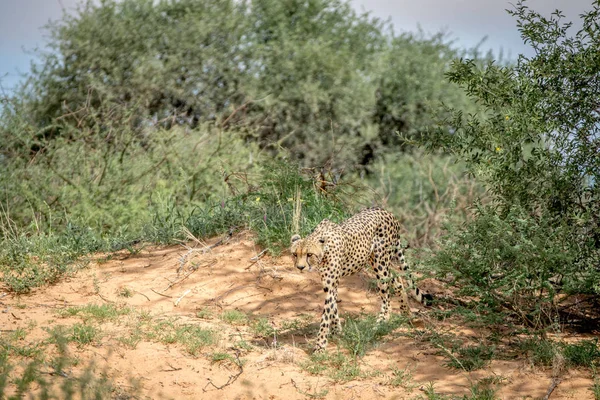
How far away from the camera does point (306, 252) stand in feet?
20.1

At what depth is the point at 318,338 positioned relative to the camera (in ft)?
20.5

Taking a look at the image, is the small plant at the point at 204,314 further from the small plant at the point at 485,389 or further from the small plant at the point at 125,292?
the small plant at the point at 485,389

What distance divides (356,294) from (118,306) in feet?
7.86

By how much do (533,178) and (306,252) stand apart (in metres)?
2.24

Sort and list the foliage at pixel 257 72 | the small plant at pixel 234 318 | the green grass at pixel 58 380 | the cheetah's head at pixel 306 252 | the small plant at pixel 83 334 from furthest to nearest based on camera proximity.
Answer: the foliage at pixel 257 72 → the small plant at pixel 234 318 → the cheetah's head at pixel 306 252 → the small plant at pixel 83 334 → the green grass at pixel 58 380

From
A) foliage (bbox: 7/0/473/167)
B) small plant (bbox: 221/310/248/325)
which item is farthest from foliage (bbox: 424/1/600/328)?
foliage (bbox: 7/0/473/167)

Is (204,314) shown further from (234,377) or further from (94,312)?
(234,377)

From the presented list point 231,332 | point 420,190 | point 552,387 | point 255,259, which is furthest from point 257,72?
point 552,387

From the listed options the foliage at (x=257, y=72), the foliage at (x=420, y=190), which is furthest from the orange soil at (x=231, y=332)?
the foliage at (x=257, y=72)

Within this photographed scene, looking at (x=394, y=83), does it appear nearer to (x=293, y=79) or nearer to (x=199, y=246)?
(x=293, y=79)

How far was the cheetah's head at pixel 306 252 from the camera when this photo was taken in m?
6.12

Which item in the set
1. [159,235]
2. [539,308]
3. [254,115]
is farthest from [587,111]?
[254,115]

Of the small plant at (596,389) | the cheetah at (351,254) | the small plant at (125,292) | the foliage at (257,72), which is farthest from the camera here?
Result: the foliage at (257,72)

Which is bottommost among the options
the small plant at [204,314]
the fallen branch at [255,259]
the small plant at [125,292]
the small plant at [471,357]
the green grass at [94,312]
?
the small plant at [471,357]
